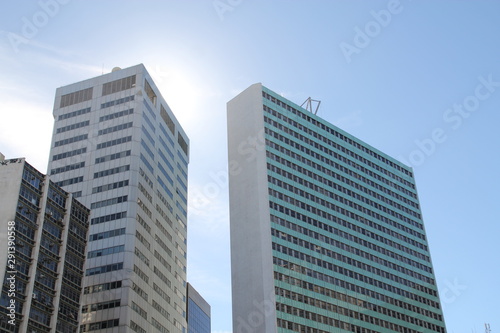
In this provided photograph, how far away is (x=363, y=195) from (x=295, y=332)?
2147 inches

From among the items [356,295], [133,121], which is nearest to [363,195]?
[356,295]

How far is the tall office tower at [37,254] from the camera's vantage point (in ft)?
279

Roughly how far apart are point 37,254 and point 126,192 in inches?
1657

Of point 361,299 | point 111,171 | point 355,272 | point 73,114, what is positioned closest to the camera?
point 111,171

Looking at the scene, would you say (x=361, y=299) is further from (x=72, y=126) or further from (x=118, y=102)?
(x=72, y=126)

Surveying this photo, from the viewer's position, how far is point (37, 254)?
298 feet

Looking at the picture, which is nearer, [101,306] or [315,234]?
[101,306]

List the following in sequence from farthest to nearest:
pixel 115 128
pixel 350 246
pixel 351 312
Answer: pixel 350 246, pixel 115 128, pixel 351 312

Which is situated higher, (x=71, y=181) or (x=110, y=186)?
(x=71, y=181)

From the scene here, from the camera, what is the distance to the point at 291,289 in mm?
127500

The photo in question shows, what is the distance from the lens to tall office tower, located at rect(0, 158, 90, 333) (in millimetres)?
85125

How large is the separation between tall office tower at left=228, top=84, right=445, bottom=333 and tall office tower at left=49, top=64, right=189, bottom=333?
1937cm

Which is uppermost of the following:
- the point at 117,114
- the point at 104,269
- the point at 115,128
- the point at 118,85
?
the point at 118,85

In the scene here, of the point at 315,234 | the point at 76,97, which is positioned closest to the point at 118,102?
the point at 76,97
